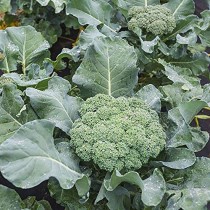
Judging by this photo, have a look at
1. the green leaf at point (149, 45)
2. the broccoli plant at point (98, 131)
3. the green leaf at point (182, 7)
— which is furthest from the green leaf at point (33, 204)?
the green leaf at point (182, 7)

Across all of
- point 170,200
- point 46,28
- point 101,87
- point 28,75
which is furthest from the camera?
point 46,28

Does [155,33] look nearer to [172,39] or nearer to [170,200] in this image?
[172,39]

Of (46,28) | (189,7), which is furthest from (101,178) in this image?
(46,28)

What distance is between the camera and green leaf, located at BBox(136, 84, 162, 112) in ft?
5.77

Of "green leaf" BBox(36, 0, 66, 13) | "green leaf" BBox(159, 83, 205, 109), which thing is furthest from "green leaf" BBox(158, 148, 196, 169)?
"green leaf" BBox(36, 0, 66, 13)

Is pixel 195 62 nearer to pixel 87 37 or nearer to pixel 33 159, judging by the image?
pixel 87 37

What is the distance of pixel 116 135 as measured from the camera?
5.17 ft

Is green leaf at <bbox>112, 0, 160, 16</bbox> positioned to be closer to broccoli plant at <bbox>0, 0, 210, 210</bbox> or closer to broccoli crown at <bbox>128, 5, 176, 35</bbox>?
broccoli crown at <bbox>128, 5, 176, 35</bbox>

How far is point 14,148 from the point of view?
4.63 feet

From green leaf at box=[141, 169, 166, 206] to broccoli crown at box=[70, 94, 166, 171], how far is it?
8 cm

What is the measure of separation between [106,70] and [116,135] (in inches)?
12.5

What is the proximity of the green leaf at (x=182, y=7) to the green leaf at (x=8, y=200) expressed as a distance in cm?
120

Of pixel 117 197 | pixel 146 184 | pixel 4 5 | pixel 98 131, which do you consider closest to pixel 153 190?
pixel 146 184

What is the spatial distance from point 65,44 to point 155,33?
885 millimetres
